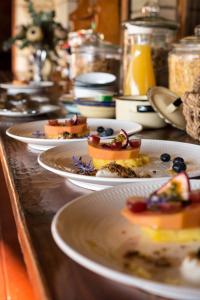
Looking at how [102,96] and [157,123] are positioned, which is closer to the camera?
[157,123]

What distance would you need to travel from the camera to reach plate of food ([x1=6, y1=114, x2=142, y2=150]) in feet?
3.44

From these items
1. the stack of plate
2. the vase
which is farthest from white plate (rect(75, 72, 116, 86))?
the vase

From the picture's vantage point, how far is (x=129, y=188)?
659mm

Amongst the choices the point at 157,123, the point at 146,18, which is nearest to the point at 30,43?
the point at 146,18

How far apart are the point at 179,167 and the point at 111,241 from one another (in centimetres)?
31

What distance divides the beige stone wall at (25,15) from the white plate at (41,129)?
10.1 feet

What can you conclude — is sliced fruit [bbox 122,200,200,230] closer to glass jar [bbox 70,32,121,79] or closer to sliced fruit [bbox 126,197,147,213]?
sliced fruit [bbox 126,197,147,213]

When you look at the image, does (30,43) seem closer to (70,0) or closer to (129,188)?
(70,0)

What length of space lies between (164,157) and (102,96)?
2.32 feet

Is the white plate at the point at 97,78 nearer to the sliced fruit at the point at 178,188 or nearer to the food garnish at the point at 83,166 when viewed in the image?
the food garnish at the point at 83,166

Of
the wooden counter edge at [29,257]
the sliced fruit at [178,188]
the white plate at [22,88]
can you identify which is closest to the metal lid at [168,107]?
the wooden counter edge at [29,257]

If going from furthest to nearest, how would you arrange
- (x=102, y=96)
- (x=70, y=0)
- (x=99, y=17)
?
(x=70, y=0), (x=99, y=17), (x=102, y=96)

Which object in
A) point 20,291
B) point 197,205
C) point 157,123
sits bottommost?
point 20,291

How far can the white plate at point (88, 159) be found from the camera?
2.41ft
